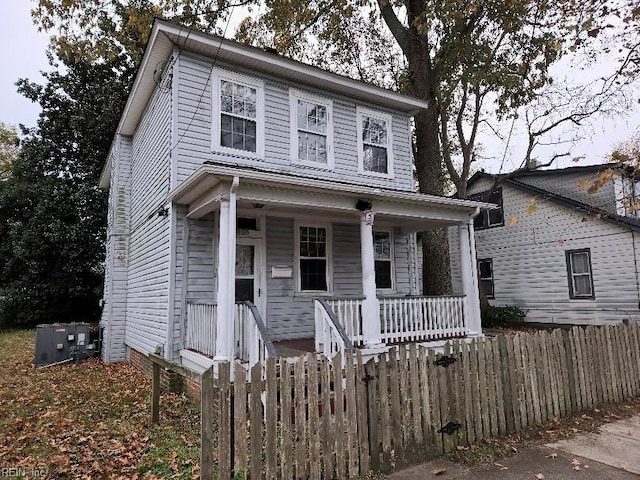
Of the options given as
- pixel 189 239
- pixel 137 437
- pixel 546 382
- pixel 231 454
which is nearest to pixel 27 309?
pixel 189 239

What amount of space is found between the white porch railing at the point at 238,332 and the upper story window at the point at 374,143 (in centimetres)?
566

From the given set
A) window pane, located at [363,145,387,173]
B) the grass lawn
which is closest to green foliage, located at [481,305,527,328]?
window pane, located at [363,145,387,173]

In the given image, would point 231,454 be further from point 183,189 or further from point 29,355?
point 29,355

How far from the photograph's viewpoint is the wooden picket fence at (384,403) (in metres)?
3.84

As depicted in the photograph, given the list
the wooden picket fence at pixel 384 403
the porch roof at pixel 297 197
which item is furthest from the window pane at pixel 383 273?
the wooden picket fence at pixel 384 403

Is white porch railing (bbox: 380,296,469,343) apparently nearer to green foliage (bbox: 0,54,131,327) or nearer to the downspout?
the downspout

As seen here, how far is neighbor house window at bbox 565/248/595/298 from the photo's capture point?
15.7 meters

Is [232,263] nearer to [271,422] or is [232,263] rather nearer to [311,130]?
[271,422]

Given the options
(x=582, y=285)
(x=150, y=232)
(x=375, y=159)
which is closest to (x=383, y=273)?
(x=375, y=159)

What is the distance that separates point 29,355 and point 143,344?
20.1 feet

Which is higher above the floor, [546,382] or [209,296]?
[209,296]

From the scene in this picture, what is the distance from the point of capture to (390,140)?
1177 centimetres

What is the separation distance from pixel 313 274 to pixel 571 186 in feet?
42.1

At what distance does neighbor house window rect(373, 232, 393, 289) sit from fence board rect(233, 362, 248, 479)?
7638mm
